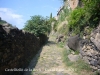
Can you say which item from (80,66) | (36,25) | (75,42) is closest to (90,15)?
(75,42)

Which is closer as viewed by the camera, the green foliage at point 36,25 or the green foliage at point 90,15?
the green foliage at point 90,15

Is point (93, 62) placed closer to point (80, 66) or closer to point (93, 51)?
point (93, 51)

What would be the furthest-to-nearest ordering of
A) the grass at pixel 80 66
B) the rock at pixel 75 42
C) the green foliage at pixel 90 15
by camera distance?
the rock at pixel 75 42
the green foliage at pixel 90 15
the grass at pixel 80 66

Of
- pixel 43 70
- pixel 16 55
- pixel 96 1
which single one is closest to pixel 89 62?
pixel 43 70

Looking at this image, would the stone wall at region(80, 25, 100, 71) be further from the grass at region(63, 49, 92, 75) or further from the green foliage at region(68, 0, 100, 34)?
the green foliage at region(68, 0, 100, 34)

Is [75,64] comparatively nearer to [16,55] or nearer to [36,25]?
[16,55]

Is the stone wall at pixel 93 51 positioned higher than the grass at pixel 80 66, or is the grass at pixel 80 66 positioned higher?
the stone wall at pixel 93 51

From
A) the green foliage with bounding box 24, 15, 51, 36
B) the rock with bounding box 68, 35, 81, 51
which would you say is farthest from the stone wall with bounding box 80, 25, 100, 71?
the green foliage with bounding box 24, 15, 51, 36

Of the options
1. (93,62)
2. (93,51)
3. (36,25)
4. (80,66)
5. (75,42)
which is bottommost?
(80,66)

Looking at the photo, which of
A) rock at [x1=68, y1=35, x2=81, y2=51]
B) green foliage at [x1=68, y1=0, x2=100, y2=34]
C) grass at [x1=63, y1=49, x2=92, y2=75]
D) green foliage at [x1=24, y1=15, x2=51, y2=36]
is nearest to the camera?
grass at [x1=63, y1=49, x2=92, y2=75]

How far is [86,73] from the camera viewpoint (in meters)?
5.73

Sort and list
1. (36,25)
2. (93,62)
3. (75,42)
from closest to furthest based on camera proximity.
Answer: (93,62) → (75,42) → (36,25)

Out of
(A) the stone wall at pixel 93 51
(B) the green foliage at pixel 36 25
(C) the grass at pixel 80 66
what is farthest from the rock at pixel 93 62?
(B) the green foliage at pixel 36 25

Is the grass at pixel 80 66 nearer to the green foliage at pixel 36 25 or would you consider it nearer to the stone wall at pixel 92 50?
the stone wall at pixel 92 50
